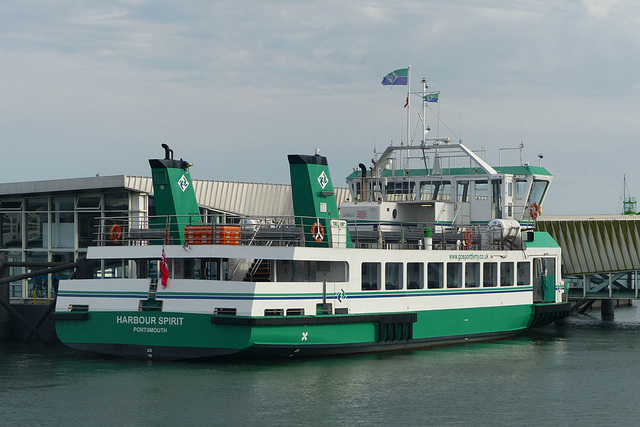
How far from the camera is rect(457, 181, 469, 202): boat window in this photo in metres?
35.8

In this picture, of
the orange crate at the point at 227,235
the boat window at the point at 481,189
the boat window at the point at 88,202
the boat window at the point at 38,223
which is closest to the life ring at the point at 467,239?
the boat window at the point at 481,189

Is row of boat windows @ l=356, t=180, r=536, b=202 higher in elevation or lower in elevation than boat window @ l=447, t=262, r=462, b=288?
higher

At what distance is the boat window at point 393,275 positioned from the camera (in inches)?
1152

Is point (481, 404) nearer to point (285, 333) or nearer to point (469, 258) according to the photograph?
point (285, 333)

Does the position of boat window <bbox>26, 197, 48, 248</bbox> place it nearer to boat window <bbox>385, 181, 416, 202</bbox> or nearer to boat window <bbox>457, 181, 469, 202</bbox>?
boat window <bbox>385, 181, 416, 202</bbox>

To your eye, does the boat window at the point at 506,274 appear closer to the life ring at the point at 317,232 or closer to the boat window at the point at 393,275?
the boat window at the point at 393,275

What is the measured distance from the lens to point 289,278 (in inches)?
1107

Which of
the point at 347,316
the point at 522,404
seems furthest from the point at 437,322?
the point at 522,404

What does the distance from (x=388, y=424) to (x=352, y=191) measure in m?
17.9

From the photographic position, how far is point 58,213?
37375 mm

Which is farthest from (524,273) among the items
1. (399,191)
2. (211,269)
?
(211,269)

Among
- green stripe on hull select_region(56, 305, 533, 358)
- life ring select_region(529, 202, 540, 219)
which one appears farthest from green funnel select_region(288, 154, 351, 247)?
life ring select_region(529, 202, 540, 219)

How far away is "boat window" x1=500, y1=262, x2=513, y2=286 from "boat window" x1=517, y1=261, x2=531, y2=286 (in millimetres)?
499

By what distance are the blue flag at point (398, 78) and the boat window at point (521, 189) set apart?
19.6 feet
